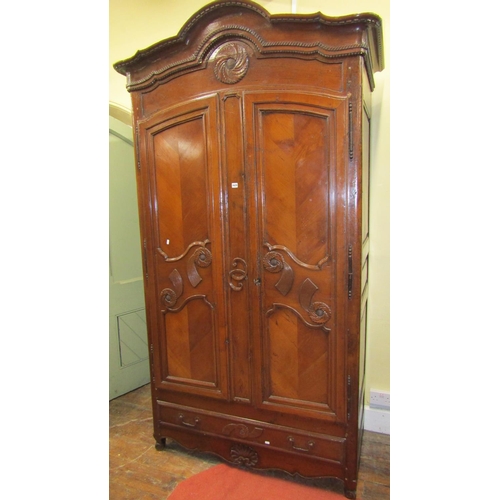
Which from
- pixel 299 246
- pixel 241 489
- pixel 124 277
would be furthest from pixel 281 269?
pixel 124 277

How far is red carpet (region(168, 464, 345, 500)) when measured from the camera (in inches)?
60.3

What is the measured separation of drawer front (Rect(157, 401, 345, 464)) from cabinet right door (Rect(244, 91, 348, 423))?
0.37ft

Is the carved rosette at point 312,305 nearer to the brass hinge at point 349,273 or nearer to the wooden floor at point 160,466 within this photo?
the brass hinge at point 349,273

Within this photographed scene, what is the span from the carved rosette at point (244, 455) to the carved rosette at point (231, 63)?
5.75ft

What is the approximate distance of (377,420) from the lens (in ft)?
6.49

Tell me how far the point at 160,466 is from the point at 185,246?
1.19 m

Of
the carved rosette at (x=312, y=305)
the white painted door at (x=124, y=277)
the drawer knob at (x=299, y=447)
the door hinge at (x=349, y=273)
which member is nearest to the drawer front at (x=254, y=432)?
the drawer knob at (x=299, y=447)

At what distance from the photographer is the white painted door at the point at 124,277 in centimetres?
244

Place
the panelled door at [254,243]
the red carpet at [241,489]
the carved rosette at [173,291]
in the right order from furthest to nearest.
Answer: the carved rosette at [173,291] < the red carpet at [241,489] < the panelled door at [254,243]

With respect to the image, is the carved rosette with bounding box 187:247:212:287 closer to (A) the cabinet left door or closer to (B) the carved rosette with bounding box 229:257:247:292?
(A) the cabinet left door

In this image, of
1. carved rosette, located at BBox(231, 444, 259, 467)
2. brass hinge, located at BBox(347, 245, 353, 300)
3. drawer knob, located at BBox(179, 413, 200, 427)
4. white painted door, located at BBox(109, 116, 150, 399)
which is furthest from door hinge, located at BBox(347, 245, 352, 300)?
white painted door, located at BBox(109, 116, 150, 399)
